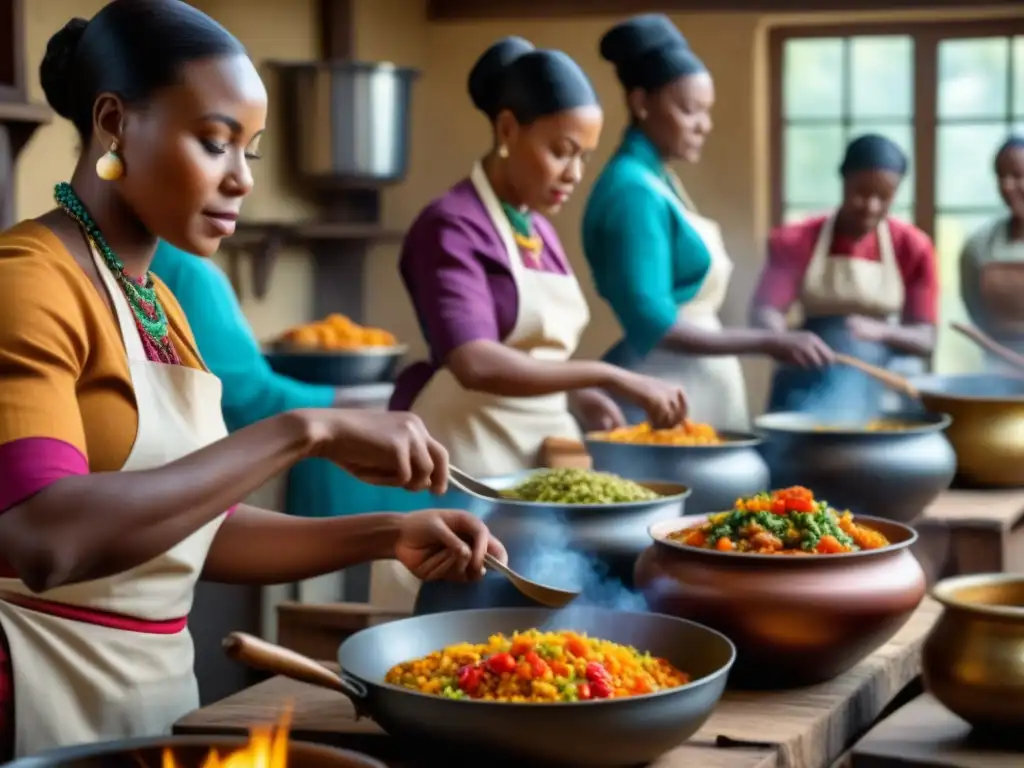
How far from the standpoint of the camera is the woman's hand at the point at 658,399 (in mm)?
2504

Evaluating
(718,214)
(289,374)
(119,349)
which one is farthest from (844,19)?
(119,349)

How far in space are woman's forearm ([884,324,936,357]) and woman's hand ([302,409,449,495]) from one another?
2909 millimetres

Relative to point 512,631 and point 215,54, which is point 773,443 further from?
point 215,54

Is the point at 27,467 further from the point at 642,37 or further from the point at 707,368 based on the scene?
the point at 707,368

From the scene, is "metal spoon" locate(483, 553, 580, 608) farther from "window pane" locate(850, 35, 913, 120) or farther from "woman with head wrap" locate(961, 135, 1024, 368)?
"window pane" locate(850, 35, 913, 120)

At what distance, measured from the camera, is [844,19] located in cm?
602

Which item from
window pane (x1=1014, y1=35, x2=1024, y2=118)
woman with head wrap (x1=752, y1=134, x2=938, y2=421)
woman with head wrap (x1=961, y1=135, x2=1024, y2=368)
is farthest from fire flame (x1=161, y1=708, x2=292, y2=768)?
window pane (x1=1014, y1=35, x2=1024, y2=118)

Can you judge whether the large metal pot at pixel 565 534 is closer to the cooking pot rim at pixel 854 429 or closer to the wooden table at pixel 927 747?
the wooden table at pixel 927 747

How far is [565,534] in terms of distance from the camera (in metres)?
1.83

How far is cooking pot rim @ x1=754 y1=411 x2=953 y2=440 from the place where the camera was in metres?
2.46

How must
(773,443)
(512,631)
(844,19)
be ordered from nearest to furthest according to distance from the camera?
1. (512,631)
2. (773,443)
3. (844,19)

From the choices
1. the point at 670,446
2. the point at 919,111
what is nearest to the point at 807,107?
the point at 919,111

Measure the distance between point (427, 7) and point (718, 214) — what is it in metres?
1.55

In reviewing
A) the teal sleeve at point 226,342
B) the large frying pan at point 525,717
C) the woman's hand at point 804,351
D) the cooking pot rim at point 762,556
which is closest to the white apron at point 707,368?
the woman's hand at point 804,351
